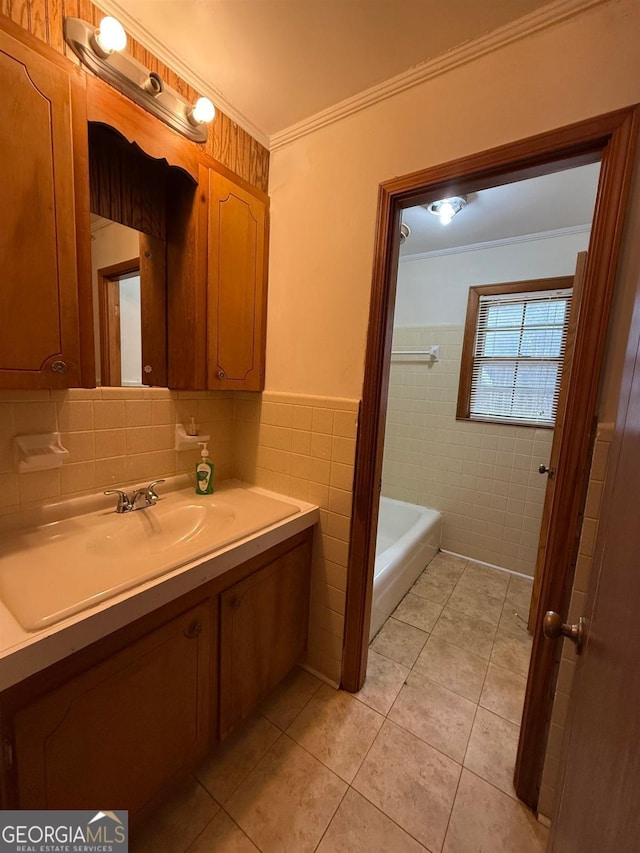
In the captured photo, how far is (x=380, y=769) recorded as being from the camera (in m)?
1.23

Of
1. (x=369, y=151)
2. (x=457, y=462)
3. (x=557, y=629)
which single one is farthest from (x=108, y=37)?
(x=457, y=462)

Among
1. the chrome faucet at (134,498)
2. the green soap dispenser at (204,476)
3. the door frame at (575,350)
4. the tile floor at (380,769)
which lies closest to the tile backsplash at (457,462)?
the tile floor at (380,769)

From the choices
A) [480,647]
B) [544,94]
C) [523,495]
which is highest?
[544,94]

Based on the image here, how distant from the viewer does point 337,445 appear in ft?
4.64

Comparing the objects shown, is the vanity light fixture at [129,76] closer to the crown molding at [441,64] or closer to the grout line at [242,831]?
the crown molding at [441,64]

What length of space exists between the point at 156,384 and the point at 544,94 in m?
1.61

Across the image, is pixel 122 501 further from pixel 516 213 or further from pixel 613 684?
pixel 516 213

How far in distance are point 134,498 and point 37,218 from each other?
91cm

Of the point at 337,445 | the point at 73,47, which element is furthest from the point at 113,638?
the point at 73,47

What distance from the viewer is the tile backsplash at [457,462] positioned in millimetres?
2434

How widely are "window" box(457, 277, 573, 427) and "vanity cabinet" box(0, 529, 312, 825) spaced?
6.33ft

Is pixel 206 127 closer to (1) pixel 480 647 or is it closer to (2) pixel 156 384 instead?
(2) pixel 156 384

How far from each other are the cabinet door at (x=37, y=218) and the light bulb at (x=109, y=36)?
177 mm

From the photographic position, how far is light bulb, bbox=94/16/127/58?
36.5 inches
